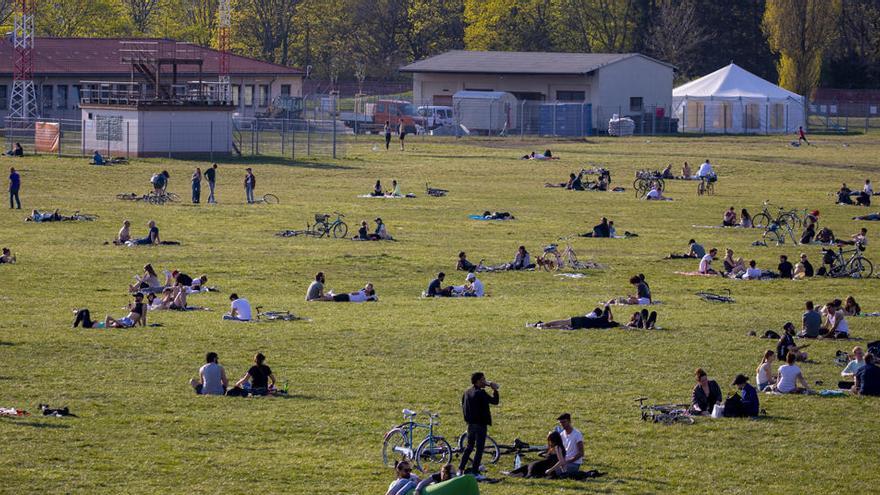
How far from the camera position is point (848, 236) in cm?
4941

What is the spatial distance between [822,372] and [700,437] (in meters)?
6.33

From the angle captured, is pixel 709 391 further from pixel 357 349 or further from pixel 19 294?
pixel 19 294

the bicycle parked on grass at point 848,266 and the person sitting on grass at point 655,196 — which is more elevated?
the person sitting on grass at point 655,196

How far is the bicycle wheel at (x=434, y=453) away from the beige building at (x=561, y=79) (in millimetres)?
83906

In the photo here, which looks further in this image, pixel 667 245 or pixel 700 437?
pixel 667 245

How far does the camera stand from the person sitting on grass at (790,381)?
84.7 feet

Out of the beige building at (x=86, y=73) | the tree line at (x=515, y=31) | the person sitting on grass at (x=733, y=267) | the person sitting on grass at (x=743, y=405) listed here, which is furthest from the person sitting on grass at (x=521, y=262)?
the tree line at (x=515, y=31)

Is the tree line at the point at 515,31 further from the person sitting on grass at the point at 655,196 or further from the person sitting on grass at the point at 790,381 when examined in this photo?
the person sitting on grass at the point at 790,381

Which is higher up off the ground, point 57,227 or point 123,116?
point 123,116

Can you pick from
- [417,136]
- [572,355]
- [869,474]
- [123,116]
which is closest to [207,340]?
[572,355]

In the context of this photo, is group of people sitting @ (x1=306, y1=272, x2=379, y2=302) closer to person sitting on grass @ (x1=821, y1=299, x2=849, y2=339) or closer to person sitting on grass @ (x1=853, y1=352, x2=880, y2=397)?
person sitting on grass @ (x1=821, y1=299, x2=849, y2=339)

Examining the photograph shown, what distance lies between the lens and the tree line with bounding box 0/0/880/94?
129 metres

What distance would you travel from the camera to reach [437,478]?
18391mm

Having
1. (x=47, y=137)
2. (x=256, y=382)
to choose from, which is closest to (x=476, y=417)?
(x=256, y=382)
